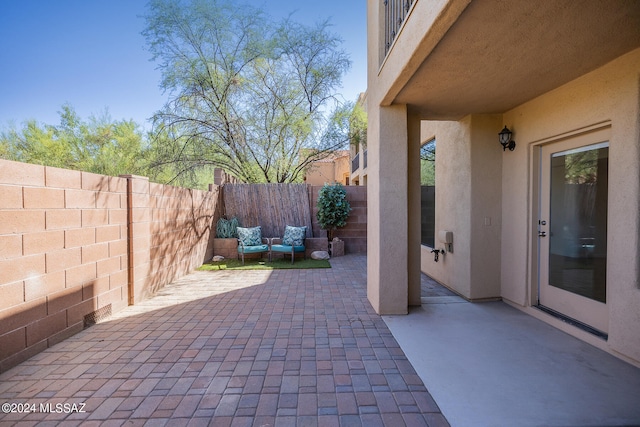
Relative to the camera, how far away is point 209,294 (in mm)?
4449

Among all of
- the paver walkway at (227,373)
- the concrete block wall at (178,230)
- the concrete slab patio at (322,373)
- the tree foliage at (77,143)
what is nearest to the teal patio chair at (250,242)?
the concrete block wall at (178,230)

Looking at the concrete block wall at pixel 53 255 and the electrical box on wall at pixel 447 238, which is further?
the electrical box on wall at pixel 447 238

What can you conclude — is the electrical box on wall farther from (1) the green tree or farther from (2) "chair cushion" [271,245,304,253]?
(1) the green tree

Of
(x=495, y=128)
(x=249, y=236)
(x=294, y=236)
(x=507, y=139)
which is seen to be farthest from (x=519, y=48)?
(x=249, y=236)

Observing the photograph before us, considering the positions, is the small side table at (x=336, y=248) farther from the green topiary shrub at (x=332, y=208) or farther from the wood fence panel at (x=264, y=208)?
the wood fence panel at (x=264, y=208)

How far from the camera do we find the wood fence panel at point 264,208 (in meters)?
7.78

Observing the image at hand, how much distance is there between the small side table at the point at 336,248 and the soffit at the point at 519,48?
4.55 m

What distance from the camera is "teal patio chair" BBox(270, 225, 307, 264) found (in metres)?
6.64

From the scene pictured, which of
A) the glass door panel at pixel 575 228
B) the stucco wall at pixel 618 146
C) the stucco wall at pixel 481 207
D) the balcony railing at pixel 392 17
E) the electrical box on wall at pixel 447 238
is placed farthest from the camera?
the electrical box on wall at pixel 447 238

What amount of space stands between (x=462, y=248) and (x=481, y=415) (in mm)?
2626

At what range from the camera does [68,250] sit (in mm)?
2969

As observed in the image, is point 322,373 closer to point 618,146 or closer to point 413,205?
point 413,205

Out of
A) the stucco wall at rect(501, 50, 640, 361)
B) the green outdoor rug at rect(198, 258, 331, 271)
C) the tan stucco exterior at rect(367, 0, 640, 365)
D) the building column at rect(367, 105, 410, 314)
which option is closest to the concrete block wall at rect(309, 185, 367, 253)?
the green outdoor rug at rect(198, 258, 331, 271)

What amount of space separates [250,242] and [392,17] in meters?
5.19
